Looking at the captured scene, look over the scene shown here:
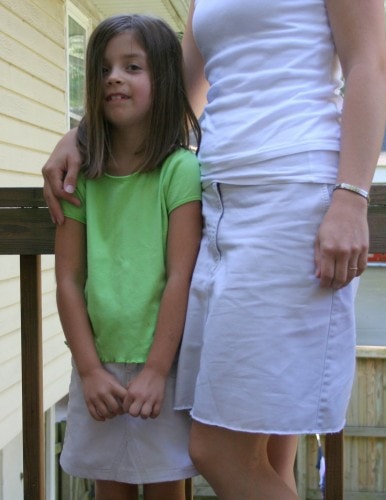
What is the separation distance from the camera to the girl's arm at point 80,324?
1.56 meters

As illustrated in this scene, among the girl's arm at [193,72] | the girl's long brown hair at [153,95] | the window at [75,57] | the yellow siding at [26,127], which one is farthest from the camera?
the window at [75,57]

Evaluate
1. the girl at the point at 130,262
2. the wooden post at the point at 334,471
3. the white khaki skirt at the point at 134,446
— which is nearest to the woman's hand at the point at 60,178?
the girl at the point at 130,262

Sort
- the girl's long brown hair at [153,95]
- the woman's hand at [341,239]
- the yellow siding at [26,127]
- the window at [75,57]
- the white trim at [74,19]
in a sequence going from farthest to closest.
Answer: the window at [75,57] → the white trim at [74,19] → the yellow siding at [26,127] → the girl's long brown hair at [153,95] → the woman's hand at [341,239]

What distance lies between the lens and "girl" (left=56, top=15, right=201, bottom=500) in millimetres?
1578

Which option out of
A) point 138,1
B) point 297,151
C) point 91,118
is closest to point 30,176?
point 138,1

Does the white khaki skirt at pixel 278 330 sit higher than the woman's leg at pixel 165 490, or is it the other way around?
the white khaki skirt at pixel 278 330

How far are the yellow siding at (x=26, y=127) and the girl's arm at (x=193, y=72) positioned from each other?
12.3ft

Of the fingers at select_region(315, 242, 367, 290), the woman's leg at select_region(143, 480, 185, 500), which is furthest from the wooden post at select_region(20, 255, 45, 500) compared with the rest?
the fingers at select_region(315, 242, 367, 290)

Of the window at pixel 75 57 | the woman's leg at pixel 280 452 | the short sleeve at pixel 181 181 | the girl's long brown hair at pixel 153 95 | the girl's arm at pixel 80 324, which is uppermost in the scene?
the window at pixel 75 57

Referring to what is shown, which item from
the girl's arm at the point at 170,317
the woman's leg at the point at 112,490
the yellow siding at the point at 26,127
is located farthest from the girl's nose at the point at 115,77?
the yellow siding at the point at 26,127

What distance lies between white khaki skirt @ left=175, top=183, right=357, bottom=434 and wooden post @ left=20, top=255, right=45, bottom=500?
0.65 meters

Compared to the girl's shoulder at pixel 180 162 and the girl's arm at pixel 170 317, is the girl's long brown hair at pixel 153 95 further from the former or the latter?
the girl's arm at pixel 170 317

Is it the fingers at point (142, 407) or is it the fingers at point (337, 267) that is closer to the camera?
the fingers at point (337, 267)

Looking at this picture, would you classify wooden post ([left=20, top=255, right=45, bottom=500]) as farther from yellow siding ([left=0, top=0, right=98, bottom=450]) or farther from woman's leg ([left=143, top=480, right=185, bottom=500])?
yellow siding ([left=0, top=0, right=98, bottom=450])
